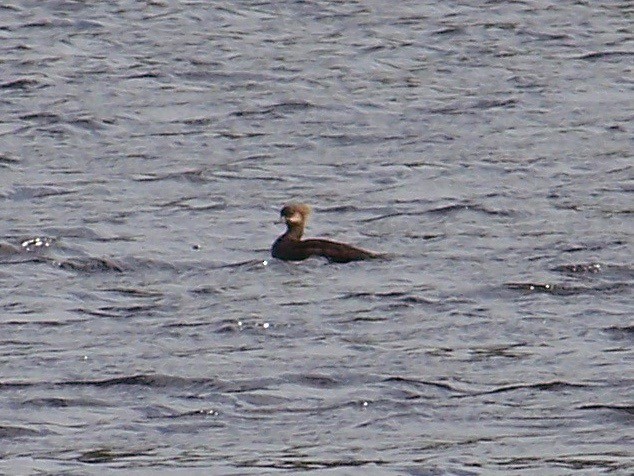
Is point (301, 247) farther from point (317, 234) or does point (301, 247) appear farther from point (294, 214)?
point (317, 234)

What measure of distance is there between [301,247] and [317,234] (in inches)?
37.2

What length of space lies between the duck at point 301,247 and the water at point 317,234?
90 millimetres

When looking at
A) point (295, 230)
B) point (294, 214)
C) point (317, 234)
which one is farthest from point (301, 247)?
point (317, 234)

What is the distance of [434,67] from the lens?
20.0 m

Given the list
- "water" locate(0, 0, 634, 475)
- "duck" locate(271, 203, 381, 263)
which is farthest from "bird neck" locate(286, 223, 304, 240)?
"water" locate(0, 0, 634, 475)

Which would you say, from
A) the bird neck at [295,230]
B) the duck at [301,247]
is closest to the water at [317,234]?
the duck at [301,247]

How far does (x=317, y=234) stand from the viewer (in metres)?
14.6

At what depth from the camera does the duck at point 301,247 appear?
13500 mm

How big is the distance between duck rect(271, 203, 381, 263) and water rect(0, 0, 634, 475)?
0.09 meters

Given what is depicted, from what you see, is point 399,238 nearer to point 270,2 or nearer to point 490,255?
point 490,255

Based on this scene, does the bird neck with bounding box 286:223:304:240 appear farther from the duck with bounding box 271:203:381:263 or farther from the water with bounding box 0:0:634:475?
the water with bounding box 0:0:634:475

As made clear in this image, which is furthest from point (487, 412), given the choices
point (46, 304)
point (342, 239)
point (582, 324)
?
point (342, 239)

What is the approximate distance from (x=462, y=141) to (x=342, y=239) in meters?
2.90

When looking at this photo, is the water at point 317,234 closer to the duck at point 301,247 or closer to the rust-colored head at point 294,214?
the duck at point 301,247
